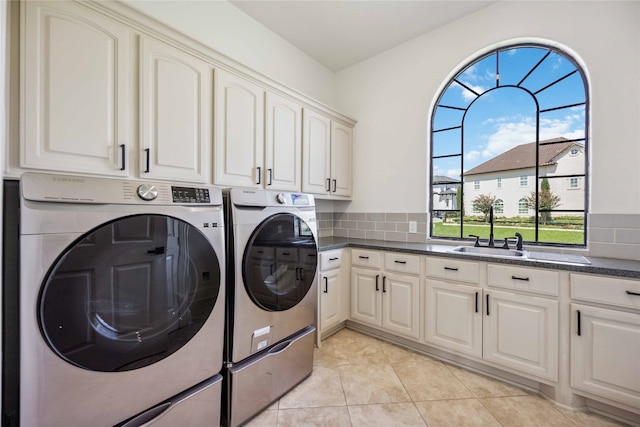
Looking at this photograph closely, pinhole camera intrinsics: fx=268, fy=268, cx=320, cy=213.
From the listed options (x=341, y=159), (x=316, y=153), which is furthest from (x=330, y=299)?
(x=341, y=159)

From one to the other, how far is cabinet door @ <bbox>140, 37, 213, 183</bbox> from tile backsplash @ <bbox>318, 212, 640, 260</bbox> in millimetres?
1690

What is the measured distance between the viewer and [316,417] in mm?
1529

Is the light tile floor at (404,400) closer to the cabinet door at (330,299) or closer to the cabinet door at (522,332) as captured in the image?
the cabinet door at (522,332)

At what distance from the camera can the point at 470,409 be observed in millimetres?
1602

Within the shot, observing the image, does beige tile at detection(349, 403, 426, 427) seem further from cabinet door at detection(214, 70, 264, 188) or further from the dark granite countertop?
cabinet door at detection(214, 70, 264, 188)

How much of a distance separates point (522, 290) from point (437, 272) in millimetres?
527

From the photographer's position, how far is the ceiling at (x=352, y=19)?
2.22 metres

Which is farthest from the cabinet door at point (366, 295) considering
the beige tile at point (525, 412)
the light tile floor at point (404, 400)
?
the beige tile at point (525, 412)

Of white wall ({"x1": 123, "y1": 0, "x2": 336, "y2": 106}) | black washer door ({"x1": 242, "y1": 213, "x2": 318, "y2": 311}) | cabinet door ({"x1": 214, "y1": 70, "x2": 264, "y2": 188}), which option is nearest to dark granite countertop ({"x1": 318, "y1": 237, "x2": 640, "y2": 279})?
black washer door ({"x1": 242, "y1": 213, "x2": 318, "y2": 311})

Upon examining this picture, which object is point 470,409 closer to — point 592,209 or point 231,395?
point 231,395

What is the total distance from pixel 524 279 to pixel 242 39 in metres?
2.82

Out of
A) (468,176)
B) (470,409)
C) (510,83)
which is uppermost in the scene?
(510,83)

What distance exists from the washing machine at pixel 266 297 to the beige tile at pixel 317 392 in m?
0.05

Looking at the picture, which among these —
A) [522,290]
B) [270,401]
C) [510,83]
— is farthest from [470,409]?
[510,83]
